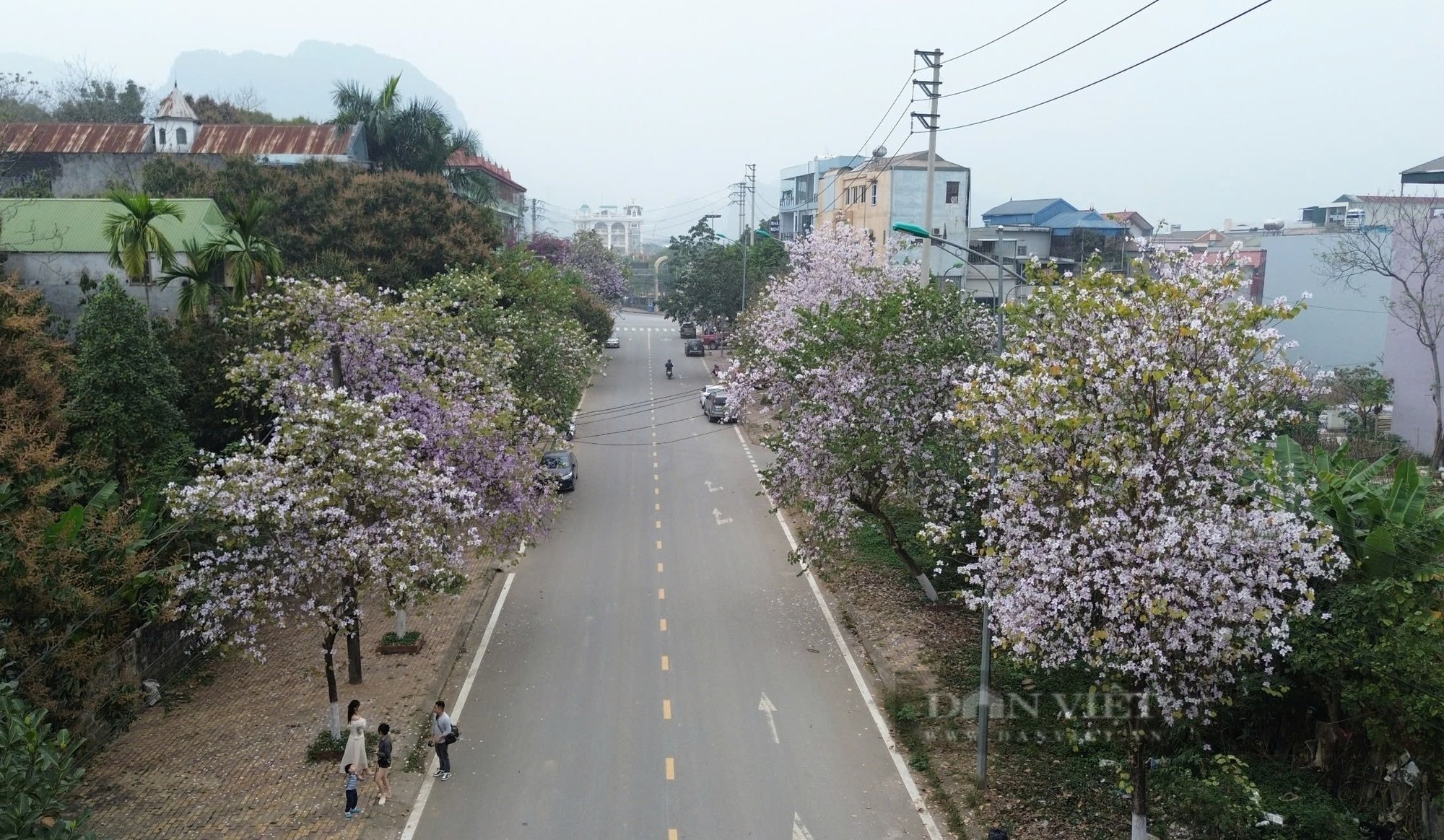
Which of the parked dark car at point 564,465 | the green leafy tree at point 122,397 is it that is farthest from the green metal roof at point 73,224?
the parked dark car at point 564,465

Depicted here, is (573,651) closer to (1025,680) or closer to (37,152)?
(1025,680)

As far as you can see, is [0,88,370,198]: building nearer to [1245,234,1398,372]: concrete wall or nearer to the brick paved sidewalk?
the brick paved sidewalk

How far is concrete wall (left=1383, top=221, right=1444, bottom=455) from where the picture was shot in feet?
113

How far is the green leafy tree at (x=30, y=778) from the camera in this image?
9156 mm

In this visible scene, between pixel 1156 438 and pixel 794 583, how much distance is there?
13909 millimetres

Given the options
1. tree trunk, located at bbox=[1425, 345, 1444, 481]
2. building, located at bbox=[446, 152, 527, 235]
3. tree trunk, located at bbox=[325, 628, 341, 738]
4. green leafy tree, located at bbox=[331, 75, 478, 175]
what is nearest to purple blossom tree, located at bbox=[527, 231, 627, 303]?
building, located at bbox=[446, 152, 527, 235]

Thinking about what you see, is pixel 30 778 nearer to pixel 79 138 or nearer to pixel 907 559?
pixel 907 559

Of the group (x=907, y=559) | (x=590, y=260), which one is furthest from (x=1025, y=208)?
(x=907, y=559)

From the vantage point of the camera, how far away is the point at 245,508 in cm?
1441

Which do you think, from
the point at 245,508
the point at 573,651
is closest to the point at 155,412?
the point at 245,508

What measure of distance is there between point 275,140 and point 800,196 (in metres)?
56.5

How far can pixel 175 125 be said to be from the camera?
151 feet

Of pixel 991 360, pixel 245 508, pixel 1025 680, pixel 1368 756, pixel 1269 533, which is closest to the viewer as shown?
pixel 1269 533

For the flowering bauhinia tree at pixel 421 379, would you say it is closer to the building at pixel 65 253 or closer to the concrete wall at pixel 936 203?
the building at pixel 65 253
